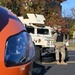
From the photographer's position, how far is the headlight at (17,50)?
9.59 feet

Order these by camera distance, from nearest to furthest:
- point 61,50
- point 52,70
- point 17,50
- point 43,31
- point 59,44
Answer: point 17,50
point 52,70
point 59,44
point 61,50
point 43,31

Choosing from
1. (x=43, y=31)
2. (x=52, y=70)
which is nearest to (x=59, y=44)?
(x=52, y=70)

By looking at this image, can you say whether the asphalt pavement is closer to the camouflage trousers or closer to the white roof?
the camouflage trousers

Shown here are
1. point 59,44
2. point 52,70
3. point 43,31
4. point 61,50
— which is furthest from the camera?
point 43,31

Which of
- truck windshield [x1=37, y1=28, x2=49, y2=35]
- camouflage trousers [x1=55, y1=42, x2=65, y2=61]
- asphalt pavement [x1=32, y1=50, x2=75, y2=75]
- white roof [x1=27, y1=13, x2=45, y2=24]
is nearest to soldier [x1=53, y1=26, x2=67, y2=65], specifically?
camouflage trousers [x1=55, y1=42, x2=65, y2=61]

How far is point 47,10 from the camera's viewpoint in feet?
90.1

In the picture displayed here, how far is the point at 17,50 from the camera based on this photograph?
3043 millimetres

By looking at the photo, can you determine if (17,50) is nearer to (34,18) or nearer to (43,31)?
(34,18)

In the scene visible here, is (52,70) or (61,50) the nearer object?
(52,70)

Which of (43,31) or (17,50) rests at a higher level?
(43,31)

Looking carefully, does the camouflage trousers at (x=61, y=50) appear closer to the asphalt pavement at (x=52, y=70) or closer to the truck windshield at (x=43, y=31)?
the asphalt pavement at (x=52, y=70)

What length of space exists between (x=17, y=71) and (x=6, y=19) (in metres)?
0.59

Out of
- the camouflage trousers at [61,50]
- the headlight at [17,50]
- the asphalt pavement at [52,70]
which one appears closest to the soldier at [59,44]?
the camouflage trousers at [61,50]

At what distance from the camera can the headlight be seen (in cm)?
292
